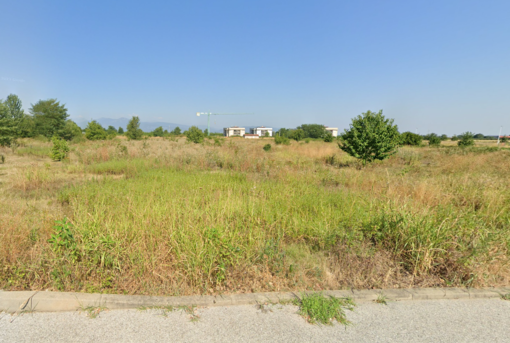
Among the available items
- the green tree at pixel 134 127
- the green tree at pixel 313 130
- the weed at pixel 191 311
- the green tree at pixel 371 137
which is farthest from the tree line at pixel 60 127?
the green tree at pixel 313 130

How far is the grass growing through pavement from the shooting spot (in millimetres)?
2250

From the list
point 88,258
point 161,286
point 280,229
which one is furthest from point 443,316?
point 88,258

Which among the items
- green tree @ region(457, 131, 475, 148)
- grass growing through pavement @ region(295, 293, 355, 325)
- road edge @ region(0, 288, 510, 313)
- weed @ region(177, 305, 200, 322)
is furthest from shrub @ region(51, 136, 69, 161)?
green tree @ region(457, 131, 475, 148)

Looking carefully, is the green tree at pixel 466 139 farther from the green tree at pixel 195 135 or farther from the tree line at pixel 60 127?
the tree line at pixel 60 127

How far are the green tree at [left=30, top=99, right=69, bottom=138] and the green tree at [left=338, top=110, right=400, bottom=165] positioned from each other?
1698 inches

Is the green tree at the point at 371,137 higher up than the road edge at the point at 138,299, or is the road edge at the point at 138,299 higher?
the green tree at the point at 371,137

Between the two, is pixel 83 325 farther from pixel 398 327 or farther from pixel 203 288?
pixel 398 327

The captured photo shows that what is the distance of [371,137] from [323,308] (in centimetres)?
1038

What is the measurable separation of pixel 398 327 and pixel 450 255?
60.2 inches

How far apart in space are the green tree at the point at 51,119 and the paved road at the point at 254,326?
45058 millimetres

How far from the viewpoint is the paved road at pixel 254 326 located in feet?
6.69

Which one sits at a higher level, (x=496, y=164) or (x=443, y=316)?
(x=496, y=164)

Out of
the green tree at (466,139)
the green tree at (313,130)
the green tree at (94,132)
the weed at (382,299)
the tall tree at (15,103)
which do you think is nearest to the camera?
the weed at (382,299)

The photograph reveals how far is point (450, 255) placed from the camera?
10.1 feet
